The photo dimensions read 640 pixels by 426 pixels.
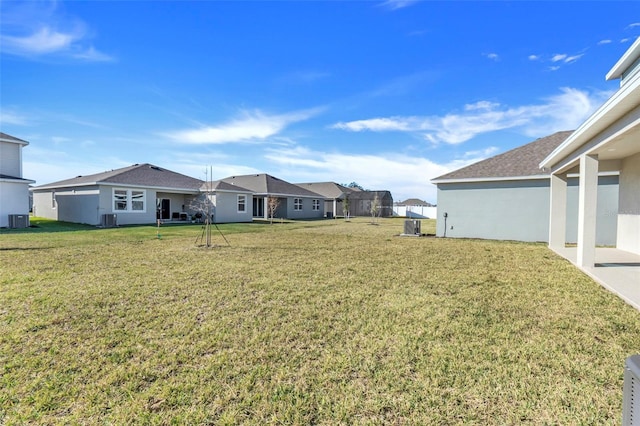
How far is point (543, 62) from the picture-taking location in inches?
472

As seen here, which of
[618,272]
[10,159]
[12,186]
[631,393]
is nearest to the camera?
[631,393]

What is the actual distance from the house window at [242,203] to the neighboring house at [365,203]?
1684 centimetres

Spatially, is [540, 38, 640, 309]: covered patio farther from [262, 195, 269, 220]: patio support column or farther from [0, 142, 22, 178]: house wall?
[0, 142, 22, 178]: house wall

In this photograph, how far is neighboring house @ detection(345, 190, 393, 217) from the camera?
40125 mm

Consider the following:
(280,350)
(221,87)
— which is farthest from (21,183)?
(280,350)

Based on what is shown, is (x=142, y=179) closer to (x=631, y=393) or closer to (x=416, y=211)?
(x=631, y=393)

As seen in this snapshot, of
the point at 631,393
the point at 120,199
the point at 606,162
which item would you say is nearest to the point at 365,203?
the point at 120,199

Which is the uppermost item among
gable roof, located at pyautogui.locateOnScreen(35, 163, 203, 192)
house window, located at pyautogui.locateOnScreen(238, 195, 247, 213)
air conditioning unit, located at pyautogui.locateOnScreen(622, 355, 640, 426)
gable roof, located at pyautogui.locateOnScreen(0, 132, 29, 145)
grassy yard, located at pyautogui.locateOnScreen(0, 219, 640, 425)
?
gable roof, located at pyautogui.locateOnScreen(0, 132, 29, 145)

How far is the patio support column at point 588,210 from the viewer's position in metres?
7.26

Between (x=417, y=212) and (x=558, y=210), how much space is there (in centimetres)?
2944

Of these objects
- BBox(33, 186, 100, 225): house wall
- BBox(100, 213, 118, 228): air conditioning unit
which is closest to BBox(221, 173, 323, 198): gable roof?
BBox(100, 213, 118, 228): air conditioning unit

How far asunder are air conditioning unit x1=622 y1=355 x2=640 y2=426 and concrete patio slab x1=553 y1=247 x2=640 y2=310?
15.8 ft

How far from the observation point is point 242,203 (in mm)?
26609

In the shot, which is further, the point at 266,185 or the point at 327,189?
the point at 327,189
